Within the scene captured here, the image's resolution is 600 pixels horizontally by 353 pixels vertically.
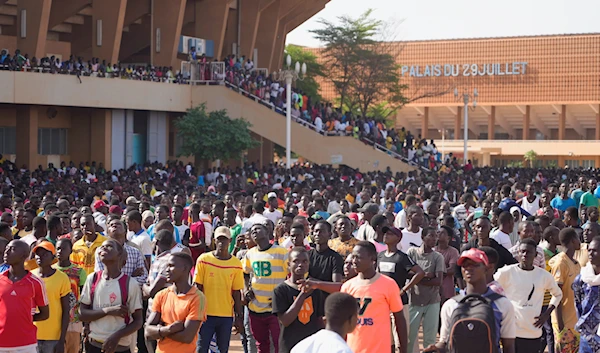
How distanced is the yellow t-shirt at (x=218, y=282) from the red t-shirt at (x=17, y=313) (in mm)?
1793

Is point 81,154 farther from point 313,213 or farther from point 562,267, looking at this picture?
point 562,267

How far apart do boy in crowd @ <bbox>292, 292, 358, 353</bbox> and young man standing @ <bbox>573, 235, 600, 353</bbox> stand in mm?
3559

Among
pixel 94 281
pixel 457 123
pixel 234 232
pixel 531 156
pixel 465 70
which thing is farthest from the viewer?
pixel 457 123

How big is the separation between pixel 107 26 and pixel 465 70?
133 ft

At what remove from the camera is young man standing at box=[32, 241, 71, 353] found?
27.6ft

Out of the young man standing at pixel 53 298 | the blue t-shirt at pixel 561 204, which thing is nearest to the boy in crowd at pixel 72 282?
the young man standing at pixel 53 298

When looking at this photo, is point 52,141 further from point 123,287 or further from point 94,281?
point 123,287

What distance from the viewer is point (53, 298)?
8414 mm

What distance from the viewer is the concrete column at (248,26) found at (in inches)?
1928

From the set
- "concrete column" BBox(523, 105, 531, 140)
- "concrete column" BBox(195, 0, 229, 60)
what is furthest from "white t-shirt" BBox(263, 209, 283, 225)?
"concrete column" BBox(523, 105, 531, 140)

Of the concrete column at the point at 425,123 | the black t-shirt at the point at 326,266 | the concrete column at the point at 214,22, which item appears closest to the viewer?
the black t-shirt at the point at 326,266

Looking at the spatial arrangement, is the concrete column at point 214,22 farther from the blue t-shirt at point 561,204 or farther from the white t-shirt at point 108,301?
the white t-shirt at point 108,301

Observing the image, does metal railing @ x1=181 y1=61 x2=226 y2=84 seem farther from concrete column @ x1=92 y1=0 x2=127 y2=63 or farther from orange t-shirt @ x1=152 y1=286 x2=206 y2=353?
orange t-shirt @ x1=152 y1=286 x2=206 y2=353

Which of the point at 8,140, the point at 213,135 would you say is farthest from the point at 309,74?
the point at 8,140
